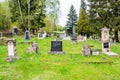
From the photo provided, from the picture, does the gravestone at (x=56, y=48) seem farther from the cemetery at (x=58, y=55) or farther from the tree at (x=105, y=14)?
the tree at (x=105, y=14)

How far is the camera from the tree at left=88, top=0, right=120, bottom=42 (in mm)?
39844

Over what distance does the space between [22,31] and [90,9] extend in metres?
18.5

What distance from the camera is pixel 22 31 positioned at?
187 ft

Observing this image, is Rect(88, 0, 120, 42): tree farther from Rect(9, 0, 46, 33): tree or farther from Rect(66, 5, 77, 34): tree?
Rect(66, 5, 77, 34): tree

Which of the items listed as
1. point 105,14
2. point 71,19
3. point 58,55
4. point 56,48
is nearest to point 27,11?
point 105,14

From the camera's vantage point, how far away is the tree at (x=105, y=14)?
39844mm

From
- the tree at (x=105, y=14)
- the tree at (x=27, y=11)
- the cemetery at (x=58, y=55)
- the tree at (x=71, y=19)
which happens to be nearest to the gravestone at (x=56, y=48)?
the cemetery at (x=58, y=55)

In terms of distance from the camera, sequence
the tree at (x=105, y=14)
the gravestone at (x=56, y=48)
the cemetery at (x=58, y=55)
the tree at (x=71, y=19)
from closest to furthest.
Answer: the cemetery at (x=58, y=55) < the gravestone at (x=56, y=48) < the tree at (x=105, y=14) < the tree at (x=71, y=19)

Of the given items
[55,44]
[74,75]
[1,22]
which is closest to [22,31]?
[1,22]

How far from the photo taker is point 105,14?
4097 cm

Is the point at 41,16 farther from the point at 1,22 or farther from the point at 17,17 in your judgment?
the point at 1,22

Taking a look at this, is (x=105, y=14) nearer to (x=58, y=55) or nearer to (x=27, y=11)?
(x=27, y=11)

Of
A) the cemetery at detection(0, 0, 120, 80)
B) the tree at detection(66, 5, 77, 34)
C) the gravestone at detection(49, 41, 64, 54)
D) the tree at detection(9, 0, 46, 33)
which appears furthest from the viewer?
the tree at detection(66, 5, 77, 34)

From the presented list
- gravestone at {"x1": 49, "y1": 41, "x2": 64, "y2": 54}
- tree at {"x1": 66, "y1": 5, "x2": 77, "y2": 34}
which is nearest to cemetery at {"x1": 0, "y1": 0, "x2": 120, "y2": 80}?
gravestone at {"x1": 49, "y1": 41, "x2": 64, "y2": 54}
